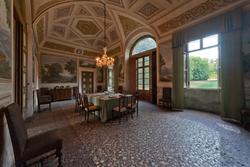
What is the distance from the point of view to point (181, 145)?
3.02 metres

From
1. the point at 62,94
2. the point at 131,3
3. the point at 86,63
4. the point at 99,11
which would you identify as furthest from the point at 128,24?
the point at 62,94

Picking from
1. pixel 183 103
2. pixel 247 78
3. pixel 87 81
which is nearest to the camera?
pixel 247 78

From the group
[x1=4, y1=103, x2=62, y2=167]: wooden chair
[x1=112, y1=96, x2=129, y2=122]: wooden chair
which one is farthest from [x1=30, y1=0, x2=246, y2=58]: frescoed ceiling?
[x1=4, y1=103, x2=62, y2=167]: wooden chair

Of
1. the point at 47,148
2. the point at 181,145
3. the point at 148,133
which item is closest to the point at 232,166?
the point at 181,145

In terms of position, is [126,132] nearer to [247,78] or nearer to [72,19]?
[247,78]

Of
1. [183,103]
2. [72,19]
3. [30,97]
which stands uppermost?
[72,19]

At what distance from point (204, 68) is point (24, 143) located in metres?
7.07

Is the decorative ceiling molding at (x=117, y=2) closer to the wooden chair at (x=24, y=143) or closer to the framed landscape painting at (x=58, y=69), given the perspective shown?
the framed landscape painting at (x=58, y=69)

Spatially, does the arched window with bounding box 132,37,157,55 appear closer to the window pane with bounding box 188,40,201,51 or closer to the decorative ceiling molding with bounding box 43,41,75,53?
the window pane with bounding box 188,40,201,51

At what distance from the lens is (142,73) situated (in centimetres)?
994

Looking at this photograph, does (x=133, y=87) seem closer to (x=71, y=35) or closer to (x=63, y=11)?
(x=71, y=35)

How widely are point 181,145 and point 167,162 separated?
31.5 inches

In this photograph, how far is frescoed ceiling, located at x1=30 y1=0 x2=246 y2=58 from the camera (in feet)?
18.7

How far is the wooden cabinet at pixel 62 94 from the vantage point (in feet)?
31.8
